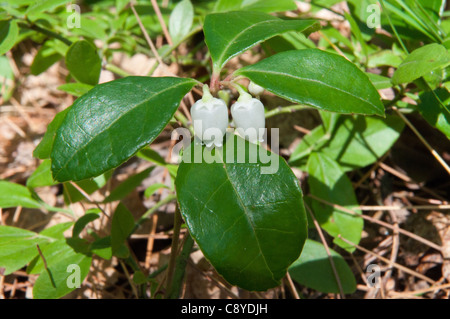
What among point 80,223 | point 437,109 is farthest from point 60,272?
point 437,109

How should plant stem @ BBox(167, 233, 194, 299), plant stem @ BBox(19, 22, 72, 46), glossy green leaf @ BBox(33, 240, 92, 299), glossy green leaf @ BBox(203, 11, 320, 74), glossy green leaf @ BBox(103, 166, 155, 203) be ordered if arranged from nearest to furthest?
1. glossy green leaf @ BBox(203, 11, 320, 74)
2. glossy green leaf @ BBox(33, 240, 92, 299)
3. plant stem @ BBox(167, 233, 194, 299)
4. glossy green leaf @ BBox(103, 166, 155, 203)
5. plant stem @ BBox(19, 22, 72, 46)

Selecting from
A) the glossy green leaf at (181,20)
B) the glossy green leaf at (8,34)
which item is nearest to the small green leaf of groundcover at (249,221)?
the glossy green leaf at (8,34)

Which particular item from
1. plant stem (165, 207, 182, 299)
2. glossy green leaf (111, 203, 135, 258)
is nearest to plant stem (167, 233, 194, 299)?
plant stem (165, 207, 182, 299)

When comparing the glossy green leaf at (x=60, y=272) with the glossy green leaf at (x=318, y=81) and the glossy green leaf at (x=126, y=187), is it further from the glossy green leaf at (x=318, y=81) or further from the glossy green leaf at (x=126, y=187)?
the glossy green leaf at (x=318, y=81)

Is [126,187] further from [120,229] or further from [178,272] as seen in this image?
[178,272]

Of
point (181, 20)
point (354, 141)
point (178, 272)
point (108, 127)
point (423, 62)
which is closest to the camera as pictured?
point (108, 127)

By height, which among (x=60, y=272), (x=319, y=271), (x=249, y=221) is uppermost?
(x=249, y=221)

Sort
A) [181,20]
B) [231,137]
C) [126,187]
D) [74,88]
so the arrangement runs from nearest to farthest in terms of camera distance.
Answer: [231,137], [74,88], [126,187], [181,20]

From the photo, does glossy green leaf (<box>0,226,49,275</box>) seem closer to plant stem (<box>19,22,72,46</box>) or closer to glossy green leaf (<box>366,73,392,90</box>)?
plant stem (<box>19,22,72,46</box>)
